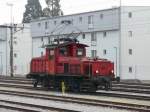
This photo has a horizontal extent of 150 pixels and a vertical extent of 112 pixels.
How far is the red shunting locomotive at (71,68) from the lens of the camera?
94.2ft

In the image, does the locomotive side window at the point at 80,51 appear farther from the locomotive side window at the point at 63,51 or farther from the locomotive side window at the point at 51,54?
the locomotive side window at the point at 51,54

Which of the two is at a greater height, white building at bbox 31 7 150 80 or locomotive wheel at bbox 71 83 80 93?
white building at bbox 31 7 150 80

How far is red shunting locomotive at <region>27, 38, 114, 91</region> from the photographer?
2870cm

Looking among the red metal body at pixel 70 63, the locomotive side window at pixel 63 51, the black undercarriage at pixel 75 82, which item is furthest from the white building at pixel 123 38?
the locomotive side window at pixel 63 51

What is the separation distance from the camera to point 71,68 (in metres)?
30.3

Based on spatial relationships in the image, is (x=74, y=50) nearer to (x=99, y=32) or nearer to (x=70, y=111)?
(x=70, y=111)

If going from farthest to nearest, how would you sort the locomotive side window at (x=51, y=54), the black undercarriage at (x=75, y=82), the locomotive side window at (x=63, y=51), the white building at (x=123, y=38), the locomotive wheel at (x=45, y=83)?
the white building at (x=123, y=38), the locomotive wheel at (x=45, y=83), the locomotive side window at (x=51, y=54), the locomotive side window at (x=63, y=51), the black undercarriage at (x=75, y=82)

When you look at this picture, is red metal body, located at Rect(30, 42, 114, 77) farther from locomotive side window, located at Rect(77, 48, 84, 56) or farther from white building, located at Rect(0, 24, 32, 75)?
white building, located at Rect(0, 24, 32, 75)

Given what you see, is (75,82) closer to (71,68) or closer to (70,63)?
(71,68)

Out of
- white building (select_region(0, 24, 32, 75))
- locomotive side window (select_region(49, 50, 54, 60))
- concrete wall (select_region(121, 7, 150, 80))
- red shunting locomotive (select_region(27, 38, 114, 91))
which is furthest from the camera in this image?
white building (select_region(0, 24, 32, 75))

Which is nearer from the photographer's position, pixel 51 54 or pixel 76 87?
pixel 76 87

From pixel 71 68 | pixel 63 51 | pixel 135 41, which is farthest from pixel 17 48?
pixel 71 68

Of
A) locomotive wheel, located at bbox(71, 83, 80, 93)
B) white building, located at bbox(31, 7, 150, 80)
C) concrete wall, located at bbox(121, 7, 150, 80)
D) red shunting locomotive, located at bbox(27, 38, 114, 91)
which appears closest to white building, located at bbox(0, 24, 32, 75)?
white building, located at bbox(31, 7, 150, 80)

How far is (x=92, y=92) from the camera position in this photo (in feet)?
98.0
